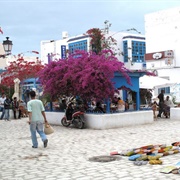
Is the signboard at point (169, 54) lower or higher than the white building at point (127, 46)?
lower

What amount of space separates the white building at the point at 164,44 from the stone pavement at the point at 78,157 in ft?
70.1

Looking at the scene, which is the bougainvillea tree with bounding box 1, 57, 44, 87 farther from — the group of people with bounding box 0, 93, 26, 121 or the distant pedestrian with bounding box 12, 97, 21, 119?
the distant pedestrian with bounding box 12, 97, 21, 119

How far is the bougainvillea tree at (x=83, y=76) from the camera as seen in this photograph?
1477cm

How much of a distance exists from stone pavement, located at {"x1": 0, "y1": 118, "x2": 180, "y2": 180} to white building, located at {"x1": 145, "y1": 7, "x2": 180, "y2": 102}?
2138 centimetres

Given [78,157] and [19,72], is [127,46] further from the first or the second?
[78,157]

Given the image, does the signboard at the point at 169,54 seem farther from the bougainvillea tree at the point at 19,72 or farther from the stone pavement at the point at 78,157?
the stone pavement at the point at 78,157

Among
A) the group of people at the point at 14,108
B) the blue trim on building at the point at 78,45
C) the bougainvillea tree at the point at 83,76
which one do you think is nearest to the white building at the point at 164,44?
the blue trim on building at the point at 78,45

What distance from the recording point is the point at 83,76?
579 inches

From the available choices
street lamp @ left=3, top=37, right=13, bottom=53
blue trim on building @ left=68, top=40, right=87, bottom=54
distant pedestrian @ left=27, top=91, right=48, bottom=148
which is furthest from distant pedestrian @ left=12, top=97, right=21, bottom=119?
blue trim on building @ left=68, top=40, right=87, bottom=54

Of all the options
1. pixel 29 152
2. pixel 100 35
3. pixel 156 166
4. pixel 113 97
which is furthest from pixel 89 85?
pixel 100 35

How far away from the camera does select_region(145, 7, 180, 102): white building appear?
3428 centimetres

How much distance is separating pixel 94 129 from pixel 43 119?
4.97 metres

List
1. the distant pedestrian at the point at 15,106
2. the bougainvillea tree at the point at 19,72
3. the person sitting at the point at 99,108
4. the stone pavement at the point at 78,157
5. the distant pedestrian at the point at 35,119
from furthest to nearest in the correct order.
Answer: the bougainvillea tree at the point at 19,72 → the distant pedestrian at the point at 15,106 → the person sitting at the point at 99,108 → the distant pedestrian at the point at 35,119 → the stone pavement at the point at 78,157

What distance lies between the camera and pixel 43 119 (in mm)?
10500
